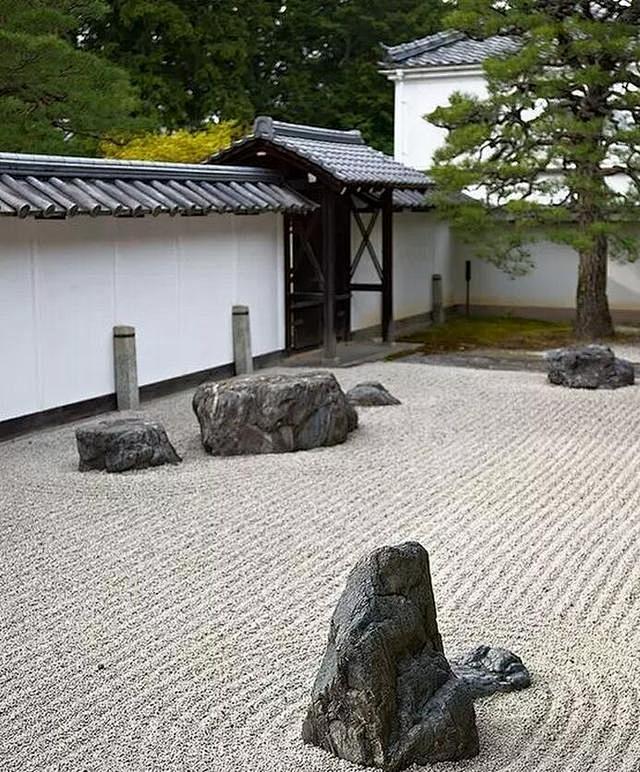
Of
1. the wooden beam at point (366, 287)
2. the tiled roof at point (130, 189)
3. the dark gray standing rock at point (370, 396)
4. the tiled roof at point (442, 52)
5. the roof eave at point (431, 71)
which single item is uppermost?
the tiled roof at point (442, 52)

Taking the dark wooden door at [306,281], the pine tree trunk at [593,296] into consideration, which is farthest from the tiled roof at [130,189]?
the pine tree trunk at [593,296]

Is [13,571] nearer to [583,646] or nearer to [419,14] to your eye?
[583,646]

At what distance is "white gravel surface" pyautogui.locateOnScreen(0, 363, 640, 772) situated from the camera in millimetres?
4398

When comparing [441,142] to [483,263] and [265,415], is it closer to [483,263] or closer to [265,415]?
[483,263]

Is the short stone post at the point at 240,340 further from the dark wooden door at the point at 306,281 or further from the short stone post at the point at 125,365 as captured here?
the short stone post at the point at 125,365

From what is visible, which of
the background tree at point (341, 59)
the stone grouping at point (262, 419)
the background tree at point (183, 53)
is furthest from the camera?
the background tree at point (341, 59)

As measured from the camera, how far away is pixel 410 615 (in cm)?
431

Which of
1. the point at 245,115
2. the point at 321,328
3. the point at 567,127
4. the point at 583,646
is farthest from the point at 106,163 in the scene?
the point at 245,115

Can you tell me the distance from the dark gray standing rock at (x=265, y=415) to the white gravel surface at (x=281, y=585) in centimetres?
17

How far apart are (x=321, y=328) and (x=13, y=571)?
1024 cm

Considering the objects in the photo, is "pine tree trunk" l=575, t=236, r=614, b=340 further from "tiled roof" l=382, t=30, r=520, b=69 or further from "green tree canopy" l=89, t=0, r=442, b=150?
"green tree canopy" l=89, t=0, r=442, b=150

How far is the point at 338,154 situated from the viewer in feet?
50.8

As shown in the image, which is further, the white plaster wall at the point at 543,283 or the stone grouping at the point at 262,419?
the white plaster wall at the point at 543,283

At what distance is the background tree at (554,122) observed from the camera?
597 inches
